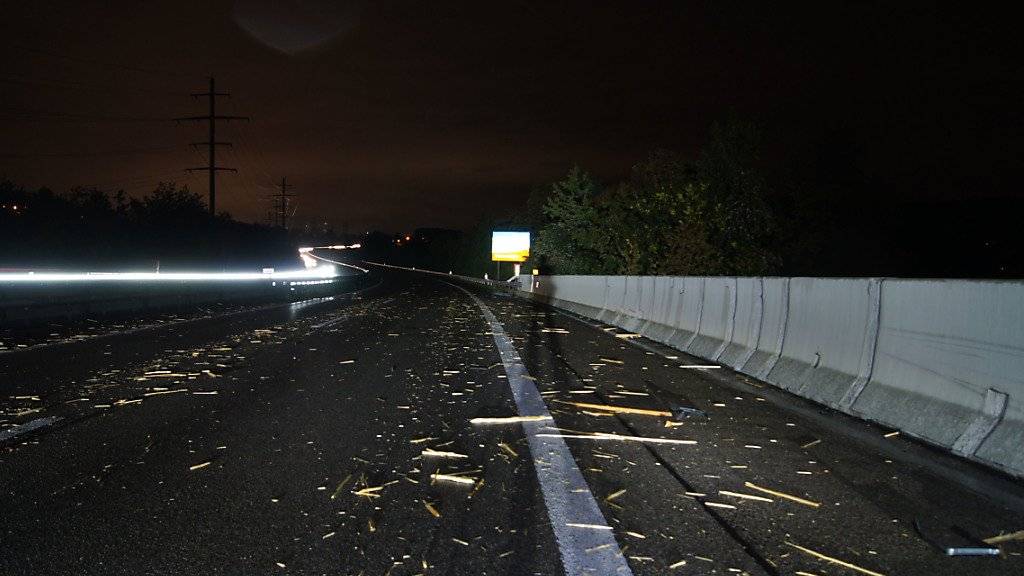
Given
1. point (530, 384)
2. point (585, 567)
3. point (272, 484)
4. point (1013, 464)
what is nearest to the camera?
point (585, 567)

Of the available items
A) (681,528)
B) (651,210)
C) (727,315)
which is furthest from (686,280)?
(651,210)

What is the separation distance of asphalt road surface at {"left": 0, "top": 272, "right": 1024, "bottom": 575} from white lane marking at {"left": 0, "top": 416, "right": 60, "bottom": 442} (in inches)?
1.0

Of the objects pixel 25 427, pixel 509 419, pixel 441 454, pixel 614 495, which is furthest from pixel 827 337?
pixel 25 427

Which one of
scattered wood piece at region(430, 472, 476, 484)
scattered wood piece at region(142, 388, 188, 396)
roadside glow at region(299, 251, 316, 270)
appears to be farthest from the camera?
roadside glow at region(299, 251, 316, 270)

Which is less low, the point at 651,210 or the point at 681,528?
the point at 651,210

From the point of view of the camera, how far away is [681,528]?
3.97 m

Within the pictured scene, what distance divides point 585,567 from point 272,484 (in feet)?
7.44

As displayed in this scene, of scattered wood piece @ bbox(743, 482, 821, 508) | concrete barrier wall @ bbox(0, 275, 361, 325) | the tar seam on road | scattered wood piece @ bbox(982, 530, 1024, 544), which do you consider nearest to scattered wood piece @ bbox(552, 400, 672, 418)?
the tar seam on road

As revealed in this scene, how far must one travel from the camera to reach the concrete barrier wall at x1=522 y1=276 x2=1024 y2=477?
5379mm

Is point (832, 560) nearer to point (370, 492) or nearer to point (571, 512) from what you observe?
point (571, 512)

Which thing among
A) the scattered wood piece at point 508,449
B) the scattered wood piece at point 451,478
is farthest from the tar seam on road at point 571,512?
the scattered wood piece at point 451,478

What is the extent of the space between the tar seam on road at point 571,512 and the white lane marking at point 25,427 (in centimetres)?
401

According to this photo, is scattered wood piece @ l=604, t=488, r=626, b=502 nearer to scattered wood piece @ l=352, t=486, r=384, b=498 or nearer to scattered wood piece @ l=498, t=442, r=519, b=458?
scattered wood piece @ l=498, t=442, r=519, b=458

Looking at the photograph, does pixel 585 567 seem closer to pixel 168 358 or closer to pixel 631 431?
pixel 631 431
